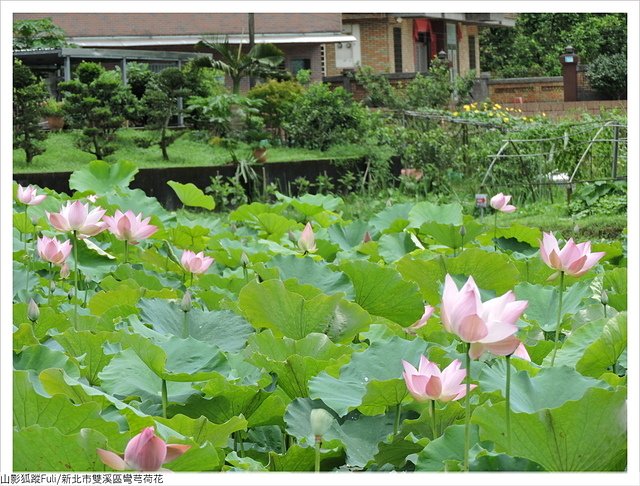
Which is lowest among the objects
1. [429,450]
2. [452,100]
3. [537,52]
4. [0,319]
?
[429,450]

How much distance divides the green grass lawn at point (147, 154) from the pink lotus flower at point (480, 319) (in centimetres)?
850

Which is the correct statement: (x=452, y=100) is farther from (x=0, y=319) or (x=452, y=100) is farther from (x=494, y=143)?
(x=0, y=319)

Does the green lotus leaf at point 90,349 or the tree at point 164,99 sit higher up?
the tree at point 164,99

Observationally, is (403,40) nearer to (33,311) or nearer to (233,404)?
(33,311)

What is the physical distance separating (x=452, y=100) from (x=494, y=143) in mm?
3975

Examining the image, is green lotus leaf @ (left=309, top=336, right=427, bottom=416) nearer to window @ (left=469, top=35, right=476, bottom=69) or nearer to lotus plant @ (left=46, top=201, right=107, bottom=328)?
lotus plant @ (left=46, top=201, right=107, bottom=328)

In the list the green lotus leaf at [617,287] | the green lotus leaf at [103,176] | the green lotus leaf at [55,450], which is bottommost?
the green lotus leaf at [55,450]

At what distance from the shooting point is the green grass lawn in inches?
371

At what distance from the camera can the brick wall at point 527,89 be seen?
616 inches

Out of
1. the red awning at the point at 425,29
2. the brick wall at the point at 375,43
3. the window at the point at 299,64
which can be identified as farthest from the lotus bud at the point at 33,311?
the red awning at the point at 425,29

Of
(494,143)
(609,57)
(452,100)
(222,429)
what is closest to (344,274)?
(222,429)

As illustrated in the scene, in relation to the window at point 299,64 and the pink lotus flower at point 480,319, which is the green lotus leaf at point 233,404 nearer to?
the pink lotus flower at point 480,319

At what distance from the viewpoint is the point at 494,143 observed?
9.07 m

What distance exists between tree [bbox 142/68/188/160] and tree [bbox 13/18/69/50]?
10.2 ft
